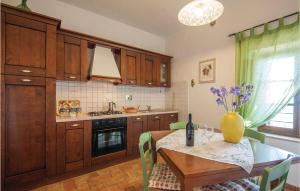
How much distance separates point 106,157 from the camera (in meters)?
2.61

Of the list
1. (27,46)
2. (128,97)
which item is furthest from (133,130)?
(27,46)

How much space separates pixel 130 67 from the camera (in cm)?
317

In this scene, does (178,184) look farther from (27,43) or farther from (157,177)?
(27,43)

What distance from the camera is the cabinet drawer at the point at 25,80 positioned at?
1.79m

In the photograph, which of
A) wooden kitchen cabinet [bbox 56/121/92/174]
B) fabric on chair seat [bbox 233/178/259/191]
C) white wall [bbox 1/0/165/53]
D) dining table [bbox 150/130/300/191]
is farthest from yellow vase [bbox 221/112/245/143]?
white wall [bbox 1/0/165/53]

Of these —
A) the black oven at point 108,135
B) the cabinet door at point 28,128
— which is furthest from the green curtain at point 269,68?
the cabinet door at point 28,128

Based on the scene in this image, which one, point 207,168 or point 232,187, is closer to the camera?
point 207,168

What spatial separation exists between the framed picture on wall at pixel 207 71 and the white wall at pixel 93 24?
1.36 metres

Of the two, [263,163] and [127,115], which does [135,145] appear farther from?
[263,163]

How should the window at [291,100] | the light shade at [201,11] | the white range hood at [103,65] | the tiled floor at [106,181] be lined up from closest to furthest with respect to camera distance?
the light shade at [201,11], the window at [291,100], the tiled floor at [106,181], the white range hood at [103,65]

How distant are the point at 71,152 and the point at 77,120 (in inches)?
18.0

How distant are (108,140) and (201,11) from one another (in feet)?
7.42

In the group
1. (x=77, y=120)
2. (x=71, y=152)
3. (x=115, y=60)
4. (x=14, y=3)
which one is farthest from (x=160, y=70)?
(x=14, y=3)

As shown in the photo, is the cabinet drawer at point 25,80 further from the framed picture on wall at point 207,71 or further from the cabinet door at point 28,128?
the framed picture on wall at point 207,71
